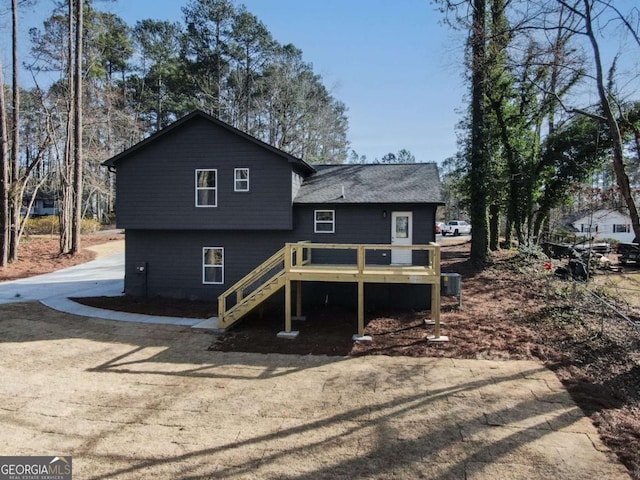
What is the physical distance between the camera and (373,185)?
1440 centimetres

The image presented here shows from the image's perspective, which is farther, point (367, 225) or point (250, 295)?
point (367, 225)

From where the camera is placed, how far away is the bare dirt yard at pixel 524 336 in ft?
21.1

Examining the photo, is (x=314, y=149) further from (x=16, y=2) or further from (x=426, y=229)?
(x=426, y=229)

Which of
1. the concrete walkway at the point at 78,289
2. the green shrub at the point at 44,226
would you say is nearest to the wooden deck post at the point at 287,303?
the concrete walkway at the point at 78,289

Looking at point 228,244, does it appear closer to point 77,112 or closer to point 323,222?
point 323,222

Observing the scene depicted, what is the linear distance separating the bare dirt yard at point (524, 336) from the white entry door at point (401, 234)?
177cm

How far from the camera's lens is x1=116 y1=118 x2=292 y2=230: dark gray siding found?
525 inches

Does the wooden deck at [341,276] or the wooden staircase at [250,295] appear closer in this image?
the wooden deck at [341,276]

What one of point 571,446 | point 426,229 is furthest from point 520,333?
point 571,446

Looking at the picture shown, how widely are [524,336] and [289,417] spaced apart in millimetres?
6642

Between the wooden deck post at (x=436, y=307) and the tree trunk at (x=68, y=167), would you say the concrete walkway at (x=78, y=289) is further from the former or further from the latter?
the wooden deck post at (x=436, y=307)

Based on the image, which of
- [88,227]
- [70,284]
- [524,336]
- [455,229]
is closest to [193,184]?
[70,284]

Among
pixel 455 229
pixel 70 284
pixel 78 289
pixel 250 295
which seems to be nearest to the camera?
pixel 250 295

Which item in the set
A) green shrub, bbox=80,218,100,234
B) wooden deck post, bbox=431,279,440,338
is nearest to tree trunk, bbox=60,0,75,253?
green shrub, bbox=80,218,100,234
